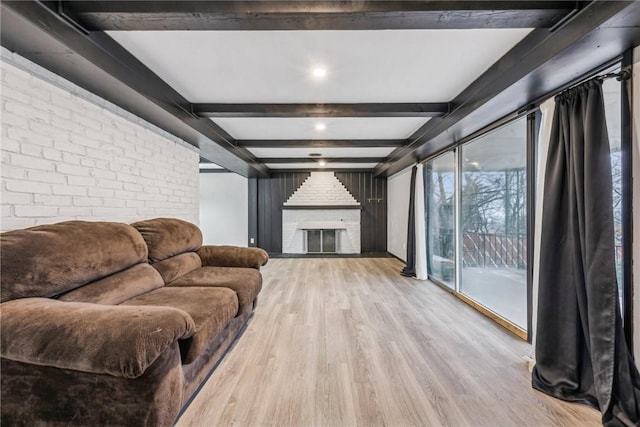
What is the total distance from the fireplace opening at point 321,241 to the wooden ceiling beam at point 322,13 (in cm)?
579

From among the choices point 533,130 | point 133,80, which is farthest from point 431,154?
point 133,80

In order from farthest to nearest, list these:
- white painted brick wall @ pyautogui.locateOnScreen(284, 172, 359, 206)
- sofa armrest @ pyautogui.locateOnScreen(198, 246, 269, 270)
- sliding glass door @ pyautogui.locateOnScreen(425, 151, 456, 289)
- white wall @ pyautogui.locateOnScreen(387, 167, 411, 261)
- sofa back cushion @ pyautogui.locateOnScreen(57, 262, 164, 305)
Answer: white painted brick wall @ pyautogui.locateOnScreen(284, 172, 359, 206) → white wall @ pyautogui.locateOnScreen(387, 167, 411, 261) → sliding glass door @ pyautogui.locateOnScreen(425, 151, 456, 289) → sofa armrest @ pyautogui.locateOnScreen(198, 246, 269, 270) → sofa back cushion @ pyautogui.locateOnScreen(57, 262, 164, 305)

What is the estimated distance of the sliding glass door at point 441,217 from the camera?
391cm

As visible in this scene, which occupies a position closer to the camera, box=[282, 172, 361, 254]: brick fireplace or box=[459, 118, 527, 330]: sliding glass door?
box=[459, 118, 527, 330]: sliding glass door

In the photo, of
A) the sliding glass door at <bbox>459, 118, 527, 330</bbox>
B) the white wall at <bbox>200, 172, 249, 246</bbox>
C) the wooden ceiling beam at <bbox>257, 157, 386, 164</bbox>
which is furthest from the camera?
the white wall at <bbox>200, 172, 249, 246</bbox>

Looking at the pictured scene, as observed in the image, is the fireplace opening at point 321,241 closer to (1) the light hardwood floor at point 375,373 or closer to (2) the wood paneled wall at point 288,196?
(2) the wood paneled wall at point 288,196

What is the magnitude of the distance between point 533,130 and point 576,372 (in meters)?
1.80

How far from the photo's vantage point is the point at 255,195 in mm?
7059

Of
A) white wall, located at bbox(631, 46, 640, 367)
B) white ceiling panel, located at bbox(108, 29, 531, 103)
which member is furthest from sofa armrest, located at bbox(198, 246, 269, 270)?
white wall, located at bbox(631, 46, 640, 367)

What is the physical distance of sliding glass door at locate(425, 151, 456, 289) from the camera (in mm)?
3914

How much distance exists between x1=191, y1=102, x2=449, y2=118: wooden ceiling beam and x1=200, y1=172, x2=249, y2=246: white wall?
4483 millimetres

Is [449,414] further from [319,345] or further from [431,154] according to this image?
[431,154]

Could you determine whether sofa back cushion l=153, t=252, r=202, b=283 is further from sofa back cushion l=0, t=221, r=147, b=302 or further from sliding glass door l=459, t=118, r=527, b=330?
sliding glass door l=459, t=118, r=527, b=330

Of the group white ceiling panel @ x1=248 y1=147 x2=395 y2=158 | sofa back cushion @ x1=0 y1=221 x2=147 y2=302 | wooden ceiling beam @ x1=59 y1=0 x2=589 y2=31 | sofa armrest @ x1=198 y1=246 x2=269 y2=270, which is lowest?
sofa armrest @ x1=198 y1=246 x2=269 y2=270
